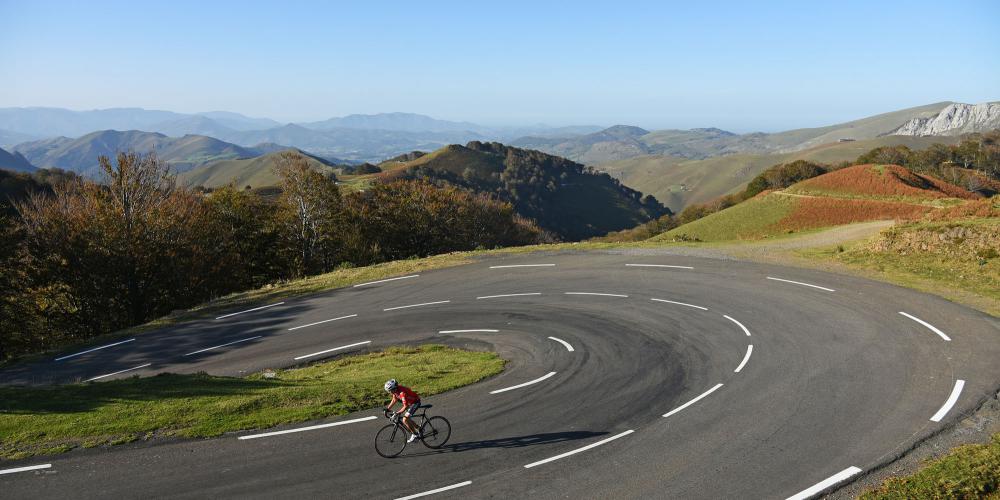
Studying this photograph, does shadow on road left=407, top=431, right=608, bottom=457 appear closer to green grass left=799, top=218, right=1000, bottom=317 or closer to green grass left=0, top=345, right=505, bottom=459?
green grass left=0, top=345, right=505, bottom=459

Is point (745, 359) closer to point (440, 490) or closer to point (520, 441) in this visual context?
point (520, 441)

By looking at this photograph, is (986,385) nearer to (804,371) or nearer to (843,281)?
(804,371)

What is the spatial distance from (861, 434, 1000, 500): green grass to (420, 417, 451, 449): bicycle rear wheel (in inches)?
384

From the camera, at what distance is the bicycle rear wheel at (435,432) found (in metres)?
13.9

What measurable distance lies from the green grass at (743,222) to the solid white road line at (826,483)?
59783mm

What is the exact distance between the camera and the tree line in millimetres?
35125

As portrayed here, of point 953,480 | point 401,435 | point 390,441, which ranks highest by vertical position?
point 953,480

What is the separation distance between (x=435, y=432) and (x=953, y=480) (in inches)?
464

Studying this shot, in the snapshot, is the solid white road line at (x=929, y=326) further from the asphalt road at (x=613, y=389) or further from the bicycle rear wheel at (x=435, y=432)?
the bicycle rear wheel at (x=435, y=432)

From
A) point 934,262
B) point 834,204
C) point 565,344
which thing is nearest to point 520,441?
point 565,344

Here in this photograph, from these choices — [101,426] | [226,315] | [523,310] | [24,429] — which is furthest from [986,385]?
[226,315]

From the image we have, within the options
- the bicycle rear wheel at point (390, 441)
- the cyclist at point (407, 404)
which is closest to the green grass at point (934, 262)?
the cyclist at point (407, 404)

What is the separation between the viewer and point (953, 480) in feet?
36.9

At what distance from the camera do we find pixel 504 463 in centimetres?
1304
